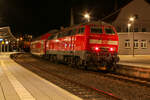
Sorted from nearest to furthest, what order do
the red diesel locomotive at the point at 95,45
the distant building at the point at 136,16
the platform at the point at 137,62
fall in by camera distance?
the red diesel locomotive at the point at 95,45, the platform at the point at 137,62, the distant building at the point at 136,16

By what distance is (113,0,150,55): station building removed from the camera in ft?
120

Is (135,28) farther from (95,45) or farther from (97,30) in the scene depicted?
(95,45)

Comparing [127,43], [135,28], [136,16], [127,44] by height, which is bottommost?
[127,44]

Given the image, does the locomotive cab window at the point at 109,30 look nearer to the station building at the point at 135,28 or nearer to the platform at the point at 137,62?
the platform at the point at 137,62

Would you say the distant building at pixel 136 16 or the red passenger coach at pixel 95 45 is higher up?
the distant building at pixel 136 16

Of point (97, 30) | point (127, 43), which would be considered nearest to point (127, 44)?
point (127, 43)

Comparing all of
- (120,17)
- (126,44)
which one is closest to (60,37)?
(126,44)

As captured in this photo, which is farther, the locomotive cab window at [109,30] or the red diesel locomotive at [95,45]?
the locomotive cab window at [109,30]

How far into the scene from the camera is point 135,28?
37656mm

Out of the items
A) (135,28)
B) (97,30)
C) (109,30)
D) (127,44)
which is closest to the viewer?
(97,30)

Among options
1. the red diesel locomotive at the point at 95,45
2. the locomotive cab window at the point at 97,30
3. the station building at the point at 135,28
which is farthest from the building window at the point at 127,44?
the locomotive cab window at the point at 97,30

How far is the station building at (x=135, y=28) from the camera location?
3662 cm

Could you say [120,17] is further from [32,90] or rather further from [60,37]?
[32,90]

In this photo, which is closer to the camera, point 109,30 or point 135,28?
point 109,30
